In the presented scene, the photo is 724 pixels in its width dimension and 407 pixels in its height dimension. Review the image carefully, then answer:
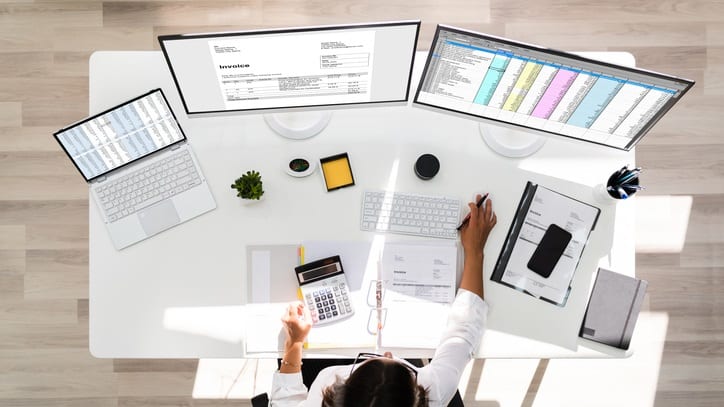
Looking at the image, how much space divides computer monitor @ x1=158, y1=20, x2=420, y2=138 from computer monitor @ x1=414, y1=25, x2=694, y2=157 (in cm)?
10

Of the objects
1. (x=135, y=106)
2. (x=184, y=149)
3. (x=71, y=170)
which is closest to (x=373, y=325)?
(x=184, y=149)

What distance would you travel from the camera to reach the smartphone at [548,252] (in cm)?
161

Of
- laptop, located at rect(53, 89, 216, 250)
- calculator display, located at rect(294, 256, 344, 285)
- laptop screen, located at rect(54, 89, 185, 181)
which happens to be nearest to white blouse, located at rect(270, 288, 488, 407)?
calculator display, located at rect(294, 256, 344, 285)

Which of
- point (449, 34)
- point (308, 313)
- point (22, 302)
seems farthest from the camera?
point (22, 302)

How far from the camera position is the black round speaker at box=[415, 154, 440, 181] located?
5.35 ft

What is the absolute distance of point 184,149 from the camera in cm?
165

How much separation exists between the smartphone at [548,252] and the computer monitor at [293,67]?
23.7 inches

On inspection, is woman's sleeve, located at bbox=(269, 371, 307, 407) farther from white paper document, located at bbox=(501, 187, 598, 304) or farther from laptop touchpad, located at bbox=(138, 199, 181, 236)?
white paper document, located at bbox=(501, 187, 598, 304)

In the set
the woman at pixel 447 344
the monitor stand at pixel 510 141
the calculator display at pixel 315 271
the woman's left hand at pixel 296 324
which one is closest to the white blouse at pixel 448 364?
the woman at pixel 447 344

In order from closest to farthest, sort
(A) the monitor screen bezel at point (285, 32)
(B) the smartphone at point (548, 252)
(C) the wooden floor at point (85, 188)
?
(A) the monitor screen bezel at point (285, 32), (B) the smartphone at point (548, 252), (C) the wooden floor at point (85, 188)

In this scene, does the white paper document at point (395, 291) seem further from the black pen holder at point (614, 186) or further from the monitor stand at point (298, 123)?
the black pen holder at point (614, 186)

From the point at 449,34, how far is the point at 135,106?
3.14 feet

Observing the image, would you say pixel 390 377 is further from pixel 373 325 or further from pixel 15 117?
pixel 15 117

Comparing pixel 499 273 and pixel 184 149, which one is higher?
pixel 184 149
